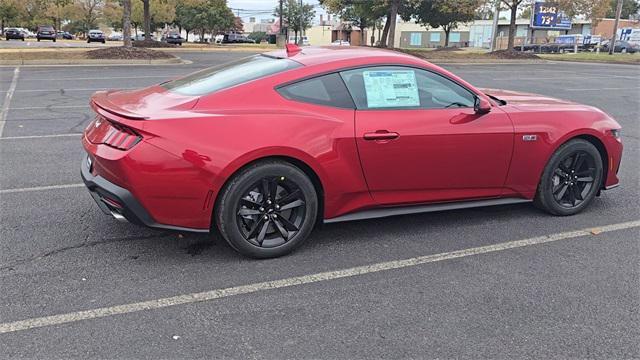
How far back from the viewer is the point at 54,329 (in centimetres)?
292

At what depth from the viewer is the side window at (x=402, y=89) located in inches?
159

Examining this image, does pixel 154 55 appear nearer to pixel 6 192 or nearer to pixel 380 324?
pixel 6 192

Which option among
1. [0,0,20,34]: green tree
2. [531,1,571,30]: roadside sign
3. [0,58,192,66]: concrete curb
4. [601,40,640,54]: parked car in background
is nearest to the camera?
[0,58,192,66]: concrete curb

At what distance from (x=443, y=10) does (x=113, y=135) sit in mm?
30959

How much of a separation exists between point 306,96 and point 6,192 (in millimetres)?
3317

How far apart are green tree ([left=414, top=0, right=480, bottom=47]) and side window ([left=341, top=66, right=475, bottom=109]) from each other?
2883 cm

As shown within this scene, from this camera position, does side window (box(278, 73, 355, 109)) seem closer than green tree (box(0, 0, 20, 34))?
Yes

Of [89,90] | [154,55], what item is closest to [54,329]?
[89,90]

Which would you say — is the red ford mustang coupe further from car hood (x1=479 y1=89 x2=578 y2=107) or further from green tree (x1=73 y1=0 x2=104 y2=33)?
green tree (x1=73 y1=0 x2=104 y2=33)

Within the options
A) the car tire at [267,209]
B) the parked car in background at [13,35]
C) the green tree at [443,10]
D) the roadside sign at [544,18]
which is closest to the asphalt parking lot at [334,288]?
the car tire at [267,209]

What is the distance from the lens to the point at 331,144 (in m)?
3.80

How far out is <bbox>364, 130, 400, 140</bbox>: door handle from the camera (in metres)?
3.91

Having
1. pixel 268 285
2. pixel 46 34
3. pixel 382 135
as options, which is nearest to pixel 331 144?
pixel 382 135

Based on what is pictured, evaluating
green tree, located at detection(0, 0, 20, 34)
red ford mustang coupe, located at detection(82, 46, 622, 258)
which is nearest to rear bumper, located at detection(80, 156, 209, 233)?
red ford mustang coupe, located at detection(82, 46, 622, 258)
